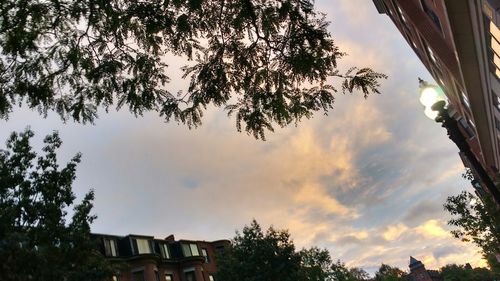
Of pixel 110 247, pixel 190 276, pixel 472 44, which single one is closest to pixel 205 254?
pixel 190 276

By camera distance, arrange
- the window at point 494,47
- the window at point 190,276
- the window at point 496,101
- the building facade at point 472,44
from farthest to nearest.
Result: the window at point 190,276 → the window at point 496,101 → the building facade at point 472,44 → the window at point 494,47

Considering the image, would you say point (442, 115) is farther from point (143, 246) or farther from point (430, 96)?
point (143, 246)

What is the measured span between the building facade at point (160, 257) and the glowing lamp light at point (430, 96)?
101 ft

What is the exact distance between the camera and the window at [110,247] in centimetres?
3611

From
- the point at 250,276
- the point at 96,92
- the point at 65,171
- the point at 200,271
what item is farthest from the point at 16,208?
the point at 200,271

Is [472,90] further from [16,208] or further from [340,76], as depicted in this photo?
[16,208]

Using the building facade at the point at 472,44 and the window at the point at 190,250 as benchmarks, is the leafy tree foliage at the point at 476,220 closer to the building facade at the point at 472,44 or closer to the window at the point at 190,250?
the building facade at the point at 472,44

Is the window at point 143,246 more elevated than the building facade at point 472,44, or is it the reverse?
the window at point 143,246

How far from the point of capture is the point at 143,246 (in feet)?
128

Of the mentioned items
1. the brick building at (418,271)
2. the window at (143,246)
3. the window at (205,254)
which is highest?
the window at (143,246)

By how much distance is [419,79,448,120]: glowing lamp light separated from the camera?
7.21 metres

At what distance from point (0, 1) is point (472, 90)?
686 inches

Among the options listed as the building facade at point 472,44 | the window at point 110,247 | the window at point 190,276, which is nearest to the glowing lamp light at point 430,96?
the building facade at point 472,44

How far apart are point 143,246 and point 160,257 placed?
212 centimetres
